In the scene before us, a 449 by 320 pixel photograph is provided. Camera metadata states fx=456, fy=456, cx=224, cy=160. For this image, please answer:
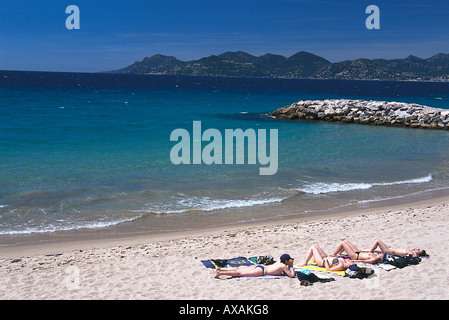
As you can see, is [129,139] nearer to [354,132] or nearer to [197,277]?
[354,132]

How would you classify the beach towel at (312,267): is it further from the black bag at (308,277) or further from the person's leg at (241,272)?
the person's leg at (241,272)

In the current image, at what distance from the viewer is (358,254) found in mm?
9281

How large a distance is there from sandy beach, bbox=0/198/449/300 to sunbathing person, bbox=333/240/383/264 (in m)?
0.50

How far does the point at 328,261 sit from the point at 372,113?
35.8 meters

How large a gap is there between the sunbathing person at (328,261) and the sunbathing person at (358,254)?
0.55ft

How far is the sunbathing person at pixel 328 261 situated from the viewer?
8.75 m

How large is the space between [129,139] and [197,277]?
20.8 metres

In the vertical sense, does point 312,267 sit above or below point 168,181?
below

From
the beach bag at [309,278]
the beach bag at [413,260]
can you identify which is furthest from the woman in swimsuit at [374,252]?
the beach bag at [309,278]

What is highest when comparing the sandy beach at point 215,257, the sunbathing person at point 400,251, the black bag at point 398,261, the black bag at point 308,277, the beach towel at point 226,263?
the sunbathing person at point 400,251

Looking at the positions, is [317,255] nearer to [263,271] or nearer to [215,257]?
[263,271]

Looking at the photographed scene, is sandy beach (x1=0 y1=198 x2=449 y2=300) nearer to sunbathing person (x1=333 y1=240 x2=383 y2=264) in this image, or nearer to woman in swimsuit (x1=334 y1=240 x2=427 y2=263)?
woman in swimsuit (x1=334 y1=240 x2=427 y2=263)

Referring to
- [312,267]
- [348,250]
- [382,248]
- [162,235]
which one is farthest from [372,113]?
[312,267]
